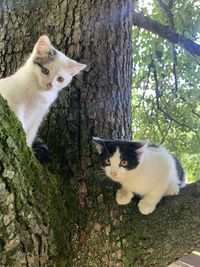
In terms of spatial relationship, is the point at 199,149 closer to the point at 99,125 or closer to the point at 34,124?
the point at 99,125

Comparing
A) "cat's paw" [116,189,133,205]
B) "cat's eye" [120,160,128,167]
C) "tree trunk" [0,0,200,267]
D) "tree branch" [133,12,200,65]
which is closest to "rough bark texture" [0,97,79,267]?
"tree trunk" [0,0,200,267]

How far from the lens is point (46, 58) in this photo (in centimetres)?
197

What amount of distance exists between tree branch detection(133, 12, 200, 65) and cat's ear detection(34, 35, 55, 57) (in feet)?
3.32

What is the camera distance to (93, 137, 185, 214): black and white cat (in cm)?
183

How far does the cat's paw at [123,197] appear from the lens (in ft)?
5.88

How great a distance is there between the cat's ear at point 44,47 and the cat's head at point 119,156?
490 mm

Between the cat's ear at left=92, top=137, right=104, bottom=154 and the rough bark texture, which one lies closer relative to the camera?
the rough bark texture

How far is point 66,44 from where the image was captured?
6.99ft

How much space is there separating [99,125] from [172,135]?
1284 mm

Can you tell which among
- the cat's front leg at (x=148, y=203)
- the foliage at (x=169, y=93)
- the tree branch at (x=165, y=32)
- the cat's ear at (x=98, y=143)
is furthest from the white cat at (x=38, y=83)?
the foliage at (x=169, y=93)

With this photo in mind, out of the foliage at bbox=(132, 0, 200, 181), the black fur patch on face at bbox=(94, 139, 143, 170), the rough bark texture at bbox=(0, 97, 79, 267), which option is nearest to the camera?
the rough bark texture at bbox=(0, 97, 79, 267)

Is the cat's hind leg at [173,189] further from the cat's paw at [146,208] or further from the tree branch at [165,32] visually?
the tree branch at [165,32]

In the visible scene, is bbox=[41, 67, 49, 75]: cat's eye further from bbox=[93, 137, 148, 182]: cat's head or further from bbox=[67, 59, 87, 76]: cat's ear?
bbox=[93, 137, 148, 182]: cat's head

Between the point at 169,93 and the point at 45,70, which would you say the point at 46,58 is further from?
the point at 169,93
